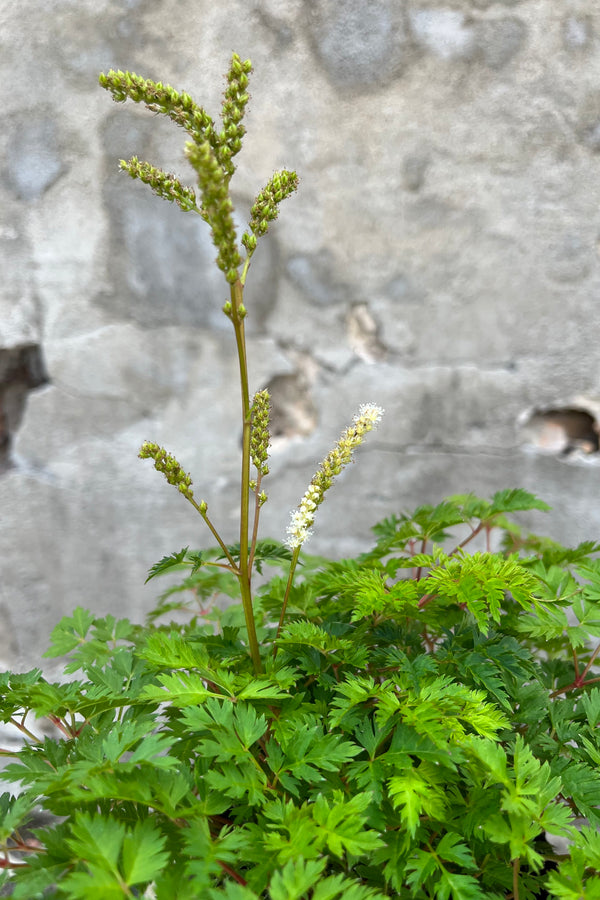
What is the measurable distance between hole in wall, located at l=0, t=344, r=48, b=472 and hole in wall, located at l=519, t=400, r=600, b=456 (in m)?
1.28

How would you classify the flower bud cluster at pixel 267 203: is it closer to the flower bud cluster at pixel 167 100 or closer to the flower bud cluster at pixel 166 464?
the flower bud cluster at pixel 167 100

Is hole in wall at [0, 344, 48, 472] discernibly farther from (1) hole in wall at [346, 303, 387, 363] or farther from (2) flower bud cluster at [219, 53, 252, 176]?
(2) flower bud cluster at [219, 53, 252, 176]

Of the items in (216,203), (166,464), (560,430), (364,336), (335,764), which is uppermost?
(216,203)

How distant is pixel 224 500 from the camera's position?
1685 millimetres

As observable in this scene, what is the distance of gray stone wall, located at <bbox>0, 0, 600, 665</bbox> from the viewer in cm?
150

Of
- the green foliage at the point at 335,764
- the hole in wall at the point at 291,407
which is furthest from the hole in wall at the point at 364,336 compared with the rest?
the green foliage at the point at 335,764

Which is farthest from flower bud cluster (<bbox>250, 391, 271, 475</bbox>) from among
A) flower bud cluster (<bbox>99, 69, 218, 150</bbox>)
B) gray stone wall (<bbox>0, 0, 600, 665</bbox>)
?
gray stone wall (<bbox>0, 0, 600, 665</bbox>)

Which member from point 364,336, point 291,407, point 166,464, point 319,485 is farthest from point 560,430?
point 166,464

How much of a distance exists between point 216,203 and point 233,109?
0.12 metres

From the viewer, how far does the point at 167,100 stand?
574 millimetres

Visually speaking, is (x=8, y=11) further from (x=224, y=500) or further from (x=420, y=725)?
(x=420, y=725)

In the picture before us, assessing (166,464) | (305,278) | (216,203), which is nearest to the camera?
(216,203)

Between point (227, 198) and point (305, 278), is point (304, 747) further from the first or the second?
point (305, 278)

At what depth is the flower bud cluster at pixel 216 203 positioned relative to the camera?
1.65 ft
